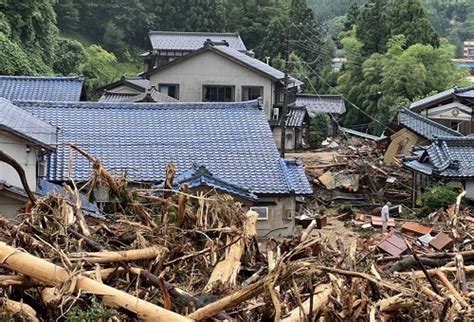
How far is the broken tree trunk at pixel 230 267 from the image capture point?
5930 millimetres

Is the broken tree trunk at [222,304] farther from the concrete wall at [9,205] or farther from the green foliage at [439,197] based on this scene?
the green foliage at [439,197]

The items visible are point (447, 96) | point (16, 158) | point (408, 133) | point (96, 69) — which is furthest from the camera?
point (96, 69)

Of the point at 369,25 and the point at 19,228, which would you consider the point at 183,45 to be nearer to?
the point at 369,25

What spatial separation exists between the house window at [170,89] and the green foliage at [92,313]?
27.4 m

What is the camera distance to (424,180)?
2397 cm

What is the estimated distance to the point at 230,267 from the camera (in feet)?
20.8

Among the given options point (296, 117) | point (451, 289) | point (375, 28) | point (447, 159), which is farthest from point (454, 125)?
point (451, 289)

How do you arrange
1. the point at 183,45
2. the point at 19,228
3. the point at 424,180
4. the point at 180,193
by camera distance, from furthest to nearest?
1. the point at 183,45
2. the point at 424,180
3. the point at 180,193
4. the point at 19,228

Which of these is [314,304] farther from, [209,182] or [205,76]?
[205,76]

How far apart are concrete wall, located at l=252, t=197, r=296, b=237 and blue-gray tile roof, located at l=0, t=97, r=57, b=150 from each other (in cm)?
512

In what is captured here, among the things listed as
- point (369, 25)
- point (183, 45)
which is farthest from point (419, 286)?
point (369, 25)

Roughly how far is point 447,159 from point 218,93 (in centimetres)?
1275

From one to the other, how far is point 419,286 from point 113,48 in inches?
1954

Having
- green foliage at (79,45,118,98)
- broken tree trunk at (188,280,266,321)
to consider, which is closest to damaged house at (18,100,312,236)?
broken tree trunk at (188,280,266,321)
